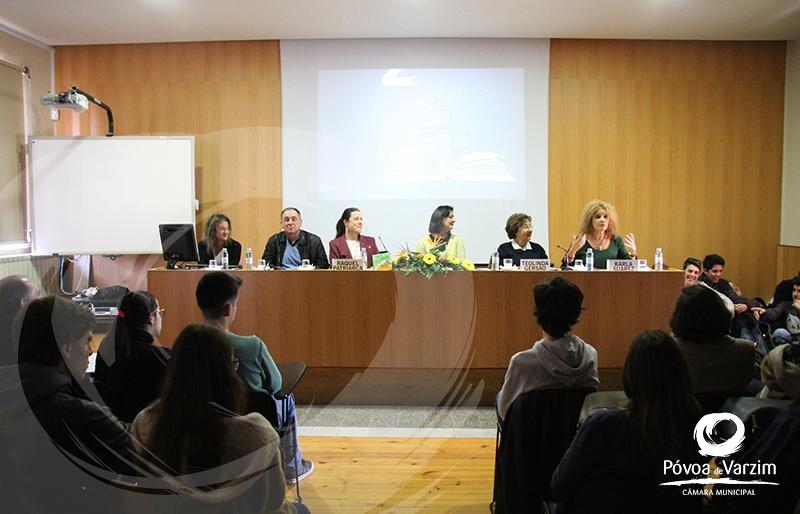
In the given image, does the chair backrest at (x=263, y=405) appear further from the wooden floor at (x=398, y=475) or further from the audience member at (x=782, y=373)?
the audience member at (x=782, y=373)

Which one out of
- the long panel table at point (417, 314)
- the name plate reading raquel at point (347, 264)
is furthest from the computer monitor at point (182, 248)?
the name plate reading raquel at point (347, 264)

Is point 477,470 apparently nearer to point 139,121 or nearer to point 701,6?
point 701,6

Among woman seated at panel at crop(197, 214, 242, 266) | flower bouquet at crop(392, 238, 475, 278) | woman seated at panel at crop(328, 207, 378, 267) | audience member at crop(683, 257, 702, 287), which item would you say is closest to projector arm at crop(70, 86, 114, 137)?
woman seated at panel at crop(197, 214, 242, 266)

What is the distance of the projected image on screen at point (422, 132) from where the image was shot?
17.3ft

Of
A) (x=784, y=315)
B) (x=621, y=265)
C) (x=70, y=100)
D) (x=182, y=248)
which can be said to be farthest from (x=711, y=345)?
(x=70, y=100)

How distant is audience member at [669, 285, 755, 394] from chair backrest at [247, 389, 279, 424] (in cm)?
122

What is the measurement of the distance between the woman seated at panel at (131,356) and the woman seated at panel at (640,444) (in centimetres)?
121

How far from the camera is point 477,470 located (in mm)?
2547

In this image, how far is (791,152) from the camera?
5.27 m

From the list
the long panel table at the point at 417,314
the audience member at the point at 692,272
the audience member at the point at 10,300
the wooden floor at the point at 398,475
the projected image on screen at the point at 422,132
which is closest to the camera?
the audience member at the point at 10,300

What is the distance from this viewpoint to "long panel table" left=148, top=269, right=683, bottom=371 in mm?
3334

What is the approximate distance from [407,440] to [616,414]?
1.73 metres

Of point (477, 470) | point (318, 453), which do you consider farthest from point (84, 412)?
point (477, 470)

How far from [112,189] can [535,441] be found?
15.3 ft
